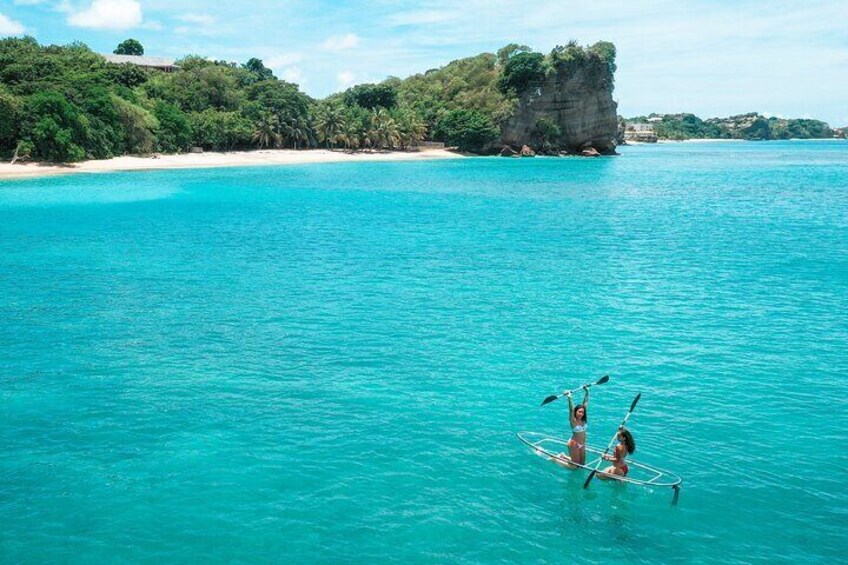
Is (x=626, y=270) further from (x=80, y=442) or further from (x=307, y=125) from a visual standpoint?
(x=307, y=125)

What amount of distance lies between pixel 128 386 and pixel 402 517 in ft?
36.4

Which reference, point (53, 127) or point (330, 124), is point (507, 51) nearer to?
point (330, 124)

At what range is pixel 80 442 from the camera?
58.8 feet

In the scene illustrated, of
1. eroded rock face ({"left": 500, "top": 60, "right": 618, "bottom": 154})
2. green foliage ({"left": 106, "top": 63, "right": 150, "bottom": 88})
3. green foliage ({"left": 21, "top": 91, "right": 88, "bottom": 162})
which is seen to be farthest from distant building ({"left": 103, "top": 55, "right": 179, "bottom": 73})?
eroded rock face ({"left": 500, "top": 60, "right": 618, "bottom": 154})

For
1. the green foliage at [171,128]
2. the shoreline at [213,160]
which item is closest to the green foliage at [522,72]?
the shoreline at [213,160]

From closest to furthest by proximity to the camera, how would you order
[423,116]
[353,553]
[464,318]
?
[353,553] < [464,318] < [423,116]

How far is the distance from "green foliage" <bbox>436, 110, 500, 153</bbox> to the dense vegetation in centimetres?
23

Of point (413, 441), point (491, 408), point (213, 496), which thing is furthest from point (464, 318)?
point (213, 496)

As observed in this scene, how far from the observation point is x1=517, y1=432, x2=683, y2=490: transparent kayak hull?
16047 mm

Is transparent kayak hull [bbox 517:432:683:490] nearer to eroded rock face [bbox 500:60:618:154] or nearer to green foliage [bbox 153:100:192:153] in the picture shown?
green foliage [bbox 153:100:192:153]

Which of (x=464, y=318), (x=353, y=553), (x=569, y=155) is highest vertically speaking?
(x=569, y=155)

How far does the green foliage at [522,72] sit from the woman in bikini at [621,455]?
144m

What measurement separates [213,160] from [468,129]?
57.9m

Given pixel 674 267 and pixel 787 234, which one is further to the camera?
pixel 787 234
